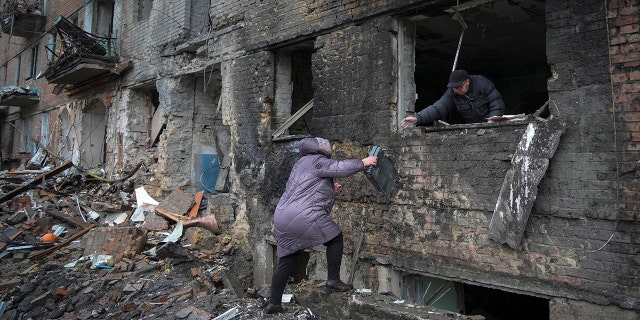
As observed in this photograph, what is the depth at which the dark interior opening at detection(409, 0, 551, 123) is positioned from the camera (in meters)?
4.96

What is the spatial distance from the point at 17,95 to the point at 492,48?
1474cm

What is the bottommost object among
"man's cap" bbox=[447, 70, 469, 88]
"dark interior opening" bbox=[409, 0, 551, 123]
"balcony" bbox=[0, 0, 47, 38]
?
"man's cap" bbox=[447, 70, 469, 88]

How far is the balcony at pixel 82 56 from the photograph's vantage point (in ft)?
31.9

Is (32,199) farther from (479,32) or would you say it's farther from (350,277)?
(479,32)

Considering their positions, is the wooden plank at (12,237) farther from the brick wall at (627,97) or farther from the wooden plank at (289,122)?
the brick wall at (627,97)

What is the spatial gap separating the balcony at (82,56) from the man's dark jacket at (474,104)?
26.4 feet

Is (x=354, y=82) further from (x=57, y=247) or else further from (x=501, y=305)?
(x=57, y=247)

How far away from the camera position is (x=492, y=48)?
267 inches

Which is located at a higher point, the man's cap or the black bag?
the man's cap

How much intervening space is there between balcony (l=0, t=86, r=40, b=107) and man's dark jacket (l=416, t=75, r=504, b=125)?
14600 mm

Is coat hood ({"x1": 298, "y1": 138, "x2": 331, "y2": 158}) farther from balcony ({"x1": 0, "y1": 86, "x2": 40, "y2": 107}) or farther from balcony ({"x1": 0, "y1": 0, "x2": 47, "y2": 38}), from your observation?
balcony ({"x1": 0, "y1": 0, "x2": 47, "y2": 38})

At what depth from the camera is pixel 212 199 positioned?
6.91 m

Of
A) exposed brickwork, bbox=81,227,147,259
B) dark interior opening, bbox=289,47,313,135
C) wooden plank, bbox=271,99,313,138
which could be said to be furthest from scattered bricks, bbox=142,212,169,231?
dark interior opening, bbox=289,47,313,135

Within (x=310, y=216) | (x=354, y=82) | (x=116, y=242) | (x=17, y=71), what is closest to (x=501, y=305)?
(x=354, y=82)
